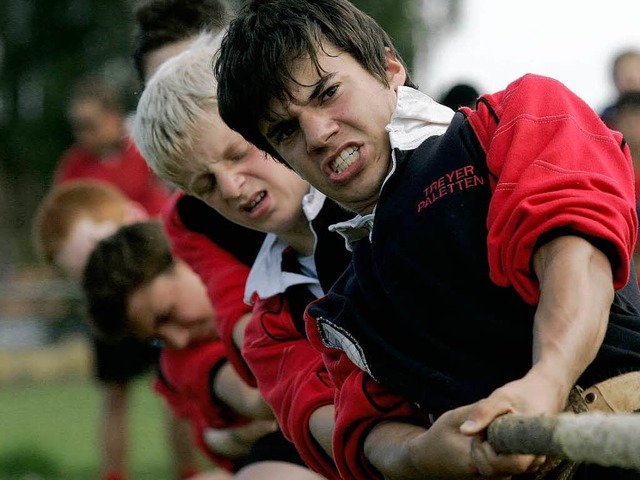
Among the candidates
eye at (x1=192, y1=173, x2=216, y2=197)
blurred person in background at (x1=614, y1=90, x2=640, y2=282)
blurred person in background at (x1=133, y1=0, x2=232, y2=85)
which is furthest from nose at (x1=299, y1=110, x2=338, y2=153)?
blurred person in background at (x1=614, y1=90, x2=640, y2=282)

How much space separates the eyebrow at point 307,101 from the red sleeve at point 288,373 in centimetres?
77

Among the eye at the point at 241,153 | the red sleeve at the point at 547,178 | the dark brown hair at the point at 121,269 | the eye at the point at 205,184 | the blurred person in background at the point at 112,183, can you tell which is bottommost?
the blurred person in background at the point at 112,183

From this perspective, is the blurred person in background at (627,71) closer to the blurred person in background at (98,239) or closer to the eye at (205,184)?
the blurred person in background at (98,239)

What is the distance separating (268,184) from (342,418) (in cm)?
106

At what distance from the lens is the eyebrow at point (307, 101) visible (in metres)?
2.68

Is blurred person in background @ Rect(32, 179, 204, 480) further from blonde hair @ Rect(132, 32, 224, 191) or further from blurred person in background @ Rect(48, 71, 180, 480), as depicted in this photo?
blonde hair @ Rect(132, 32, 224, 191)

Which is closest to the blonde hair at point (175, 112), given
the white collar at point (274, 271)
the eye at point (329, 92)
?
the white collar at point (274, 271)

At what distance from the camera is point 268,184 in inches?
145

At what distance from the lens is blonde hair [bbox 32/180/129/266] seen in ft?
22.7

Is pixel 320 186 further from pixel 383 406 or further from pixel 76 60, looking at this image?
pixel 76 60

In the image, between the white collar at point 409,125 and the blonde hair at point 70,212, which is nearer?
the white collar at point 409,125

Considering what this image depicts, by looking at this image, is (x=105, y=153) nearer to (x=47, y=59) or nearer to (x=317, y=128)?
(x=317, y=128)

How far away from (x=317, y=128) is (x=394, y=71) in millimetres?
332

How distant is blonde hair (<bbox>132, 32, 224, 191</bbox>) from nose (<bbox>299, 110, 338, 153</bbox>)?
105 cm
